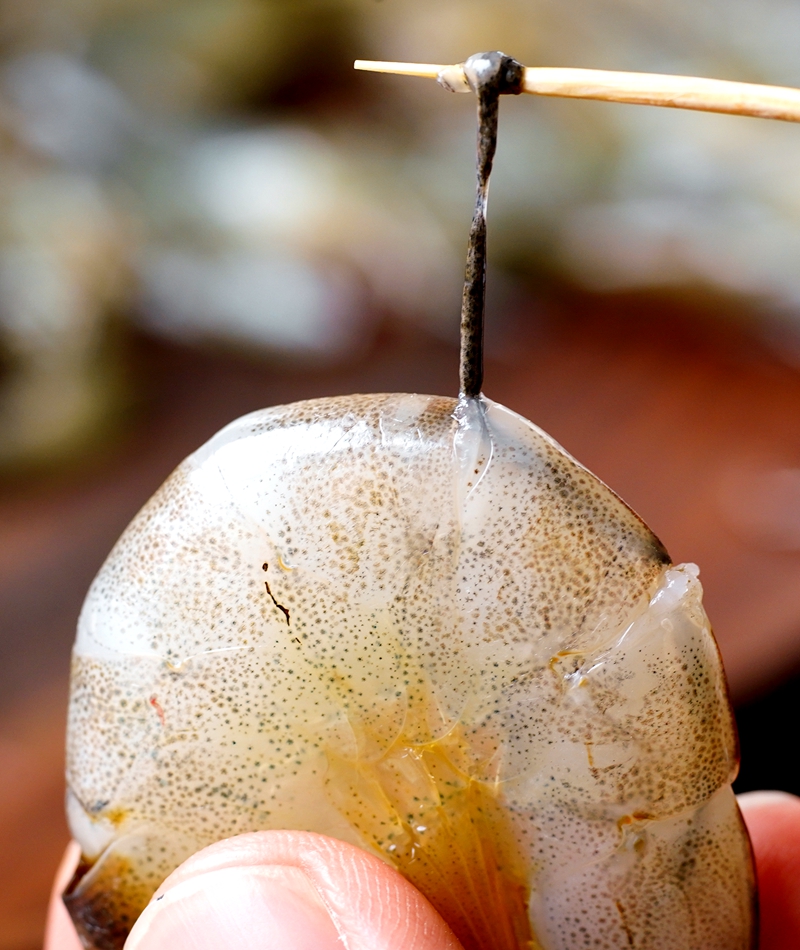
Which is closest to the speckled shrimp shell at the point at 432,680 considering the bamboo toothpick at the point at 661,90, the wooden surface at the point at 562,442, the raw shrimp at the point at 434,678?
the raw shrimp at the point at 434,678

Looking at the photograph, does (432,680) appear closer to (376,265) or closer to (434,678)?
(434,678)

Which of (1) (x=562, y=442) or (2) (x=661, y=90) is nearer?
(2) (x=661, y=90)

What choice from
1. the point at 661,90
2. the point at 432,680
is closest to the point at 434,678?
the point at 432,680

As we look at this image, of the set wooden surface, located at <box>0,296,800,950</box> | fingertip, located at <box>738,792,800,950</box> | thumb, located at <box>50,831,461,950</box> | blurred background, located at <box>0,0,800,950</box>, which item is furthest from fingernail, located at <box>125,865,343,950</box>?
blurred background, located at <box>0,0,800,950</box>

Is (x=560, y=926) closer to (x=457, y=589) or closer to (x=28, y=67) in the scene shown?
(x=457, y=589)

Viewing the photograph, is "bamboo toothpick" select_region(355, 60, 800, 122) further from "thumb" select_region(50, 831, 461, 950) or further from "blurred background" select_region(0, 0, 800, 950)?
"blurred background" select_region(0, 0, 800, 950)

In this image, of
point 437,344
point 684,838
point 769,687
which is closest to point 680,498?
point 769,687
